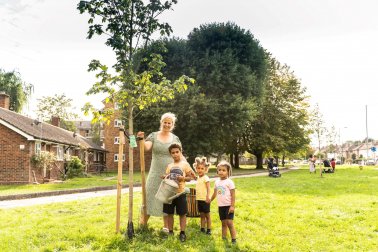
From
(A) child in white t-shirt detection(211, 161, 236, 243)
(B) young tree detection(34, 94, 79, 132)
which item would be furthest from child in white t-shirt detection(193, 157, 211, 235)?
(B) young tree detection(34, 94, 79, 132)

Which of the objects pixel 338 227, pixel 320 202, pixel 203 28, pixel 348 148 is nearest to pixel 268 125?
pixel 203 28

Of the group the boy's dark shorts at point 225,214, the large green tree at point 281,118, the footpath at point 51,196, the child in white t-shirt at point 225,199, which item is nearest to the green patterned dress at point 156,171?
the child in white t-shirt at point 225,199

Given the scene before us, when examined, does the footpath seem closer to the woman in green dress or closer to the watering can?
the woman in green dress

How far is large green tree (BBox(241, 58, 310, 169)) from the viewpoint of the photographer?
3556 cm

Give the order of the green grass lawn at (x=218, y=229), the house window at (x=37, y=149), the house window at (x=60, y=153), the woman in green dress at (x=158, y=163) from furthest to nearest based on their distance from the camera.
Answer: the house window at (x=60, y=153)
the house window at (x=37, y=149)
the woman in green dress at (x=158, y=163)
the green grass lawn at (x=218, y=229)

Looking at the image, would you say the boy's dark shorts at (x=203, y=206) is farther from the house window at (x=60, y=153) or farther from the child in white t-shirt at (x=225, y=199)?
the house window at (x=60, y=153)

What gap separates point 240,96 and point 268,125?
11691mm

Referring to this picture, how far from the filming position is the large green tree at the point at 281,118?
35562 millimetres

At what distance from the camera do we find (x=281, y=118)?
36.3 m

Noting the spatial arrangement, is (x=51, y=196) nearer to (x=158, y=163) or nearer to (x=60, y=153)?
(x=158, y=163)

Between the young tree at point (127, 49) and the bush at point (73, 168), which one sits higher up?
the young tree at point (127, 49)

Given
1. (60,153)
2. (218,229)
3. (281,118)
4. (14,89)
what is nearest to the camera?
(218,229)

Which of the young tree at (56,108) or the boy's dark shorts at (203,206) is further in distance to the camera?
the young tree at (56,108)

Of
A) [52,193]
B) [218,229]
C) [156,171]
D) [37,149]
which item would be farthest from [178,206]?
[37,149]
